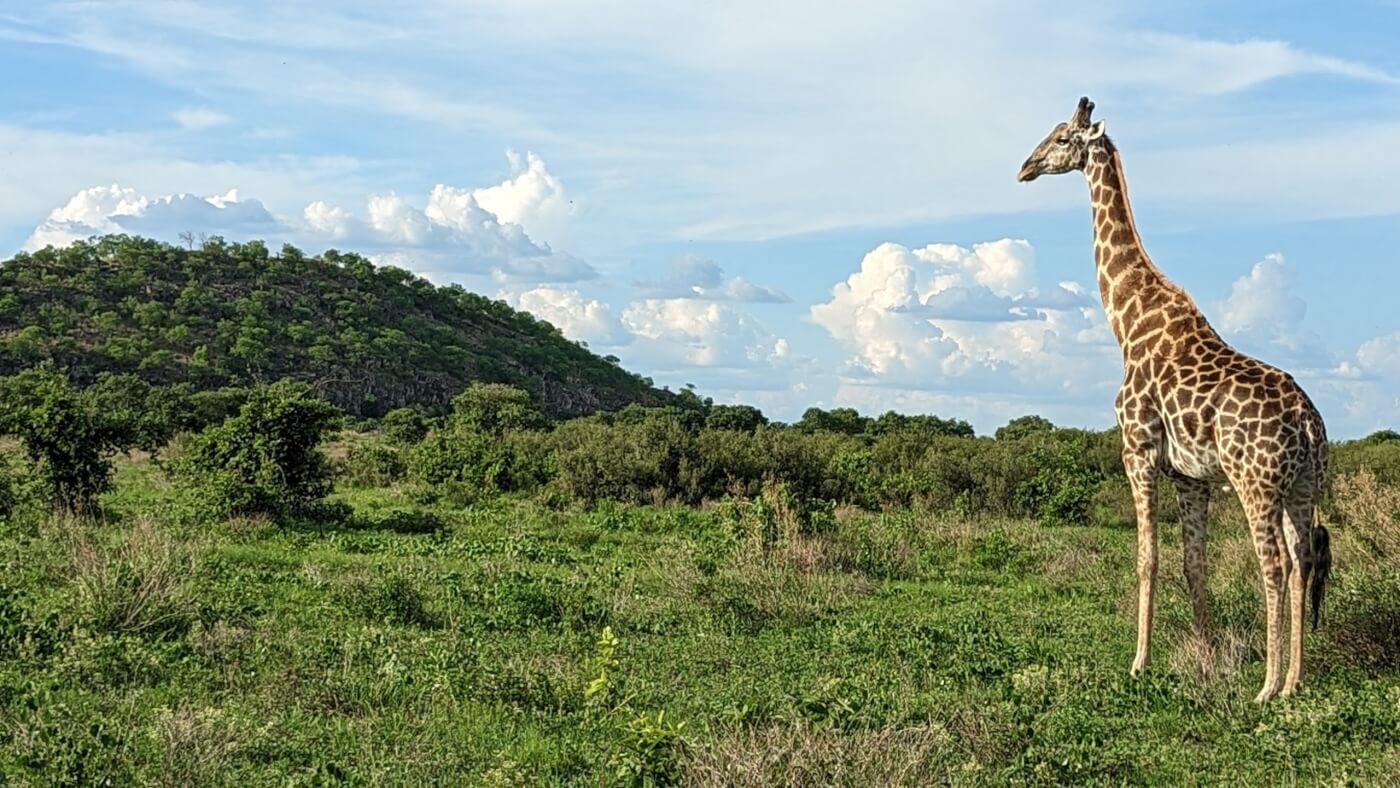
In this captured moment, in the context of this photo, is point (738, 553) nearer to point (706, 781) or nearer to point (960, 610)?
point (960, 610)

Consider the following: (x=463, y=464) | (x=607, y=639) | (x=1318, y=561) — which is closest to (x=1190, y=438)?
(x=1318, y=561)

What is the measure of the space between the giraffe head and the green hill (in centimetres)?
5057

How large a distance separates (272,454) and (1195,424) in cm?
1332

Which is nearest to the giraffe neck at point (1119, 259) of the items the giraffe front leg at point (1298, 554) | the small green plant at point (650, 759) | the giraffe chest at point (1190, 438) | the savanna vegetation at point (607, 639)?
the giraffe chest at point (1190, 438)

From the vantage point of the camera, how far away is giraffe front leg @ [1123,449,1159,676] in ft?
30.9

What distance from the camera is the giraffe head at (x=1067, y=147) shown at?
1067 centimetres

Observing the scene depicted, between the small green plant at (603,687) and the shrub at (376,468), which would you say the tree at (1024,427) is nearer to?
the shrub at (376,468)

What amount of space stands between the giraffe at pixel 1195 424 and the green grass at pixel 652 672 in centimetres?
62

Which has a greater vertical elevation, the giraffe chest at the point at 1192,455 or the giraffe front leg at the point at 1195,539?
the giraffe chest at the point at 1192,455

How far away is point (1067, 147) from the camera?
35.4 ft

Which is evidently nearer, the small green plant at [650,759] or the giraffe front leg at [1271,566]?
the small green plant at [650,759]

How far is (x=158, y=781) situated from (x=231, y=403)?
38.0 metres

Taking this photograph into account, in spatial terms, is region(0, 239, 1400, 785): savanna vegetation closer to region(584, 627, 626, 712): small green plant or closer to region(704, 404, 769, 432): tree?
region(584, 627, 626, 712): small green plant

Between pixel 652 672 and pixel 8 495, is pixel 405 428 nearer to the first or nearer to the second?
pixel 8 495
